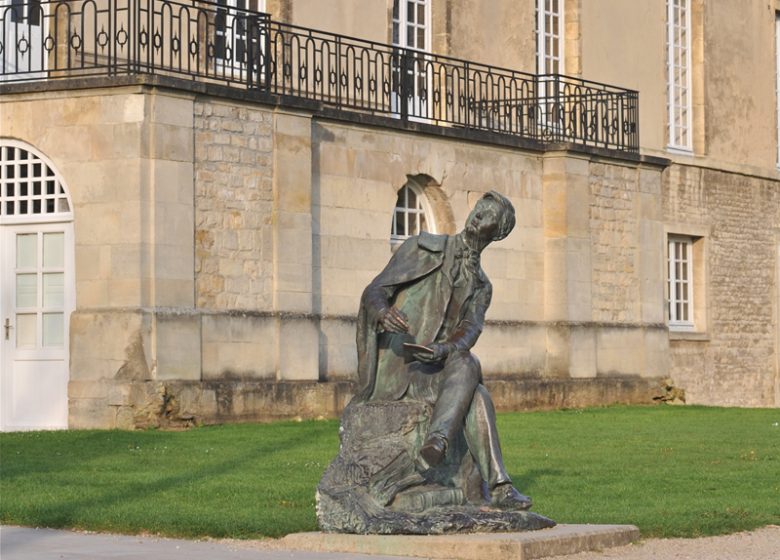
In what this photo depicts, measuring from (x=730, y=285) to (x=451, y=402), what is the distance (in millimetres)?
23578

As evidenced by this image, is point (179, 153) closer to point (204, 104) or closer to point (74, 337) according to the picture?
point (204, 104)

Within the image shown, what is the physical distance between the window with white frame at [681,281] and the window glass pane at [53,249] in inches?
561

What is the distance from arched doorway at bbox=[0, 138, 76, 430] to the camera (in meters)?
20.0

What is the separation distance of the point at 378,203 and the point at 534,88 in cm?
513

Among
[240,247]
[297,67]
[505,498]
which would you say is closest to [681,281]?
[297,67]

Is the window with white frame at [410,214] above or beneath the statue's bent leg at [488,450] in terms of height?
above

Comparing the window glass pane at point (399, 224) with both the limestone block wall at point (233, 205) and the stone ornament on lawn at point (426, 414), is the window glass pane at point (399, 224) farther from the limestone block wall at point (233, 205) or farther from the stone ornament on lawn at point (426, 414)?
the stone ornament on lawn at point (426, 414)

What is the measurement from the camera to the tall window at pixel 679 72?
32406 millimetres

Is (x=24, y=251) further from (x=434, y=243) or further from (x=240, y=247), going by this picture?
(x=434, y=243)

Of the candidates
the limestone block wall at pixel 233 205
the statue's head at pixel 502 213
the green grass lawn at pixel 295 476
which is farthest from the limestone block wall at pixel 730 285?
the statue's head at pixel 502 213

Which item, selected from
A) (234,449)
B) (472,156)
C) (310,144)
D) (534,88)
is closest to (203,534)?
(234,449)

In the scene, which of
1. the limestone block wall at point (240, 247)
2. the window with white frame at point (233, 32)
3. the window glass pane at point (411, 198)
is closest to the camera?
the limestone block wall at point (240, 247)

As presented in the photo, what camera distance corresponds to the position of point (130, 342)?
19.4 metres

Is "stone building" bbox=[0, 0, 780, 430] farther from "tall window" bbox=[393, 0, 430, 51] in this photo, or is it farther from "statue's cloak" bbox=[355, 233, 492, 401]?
"statue's cloak" bbox=[355, 233, 492, 401]
